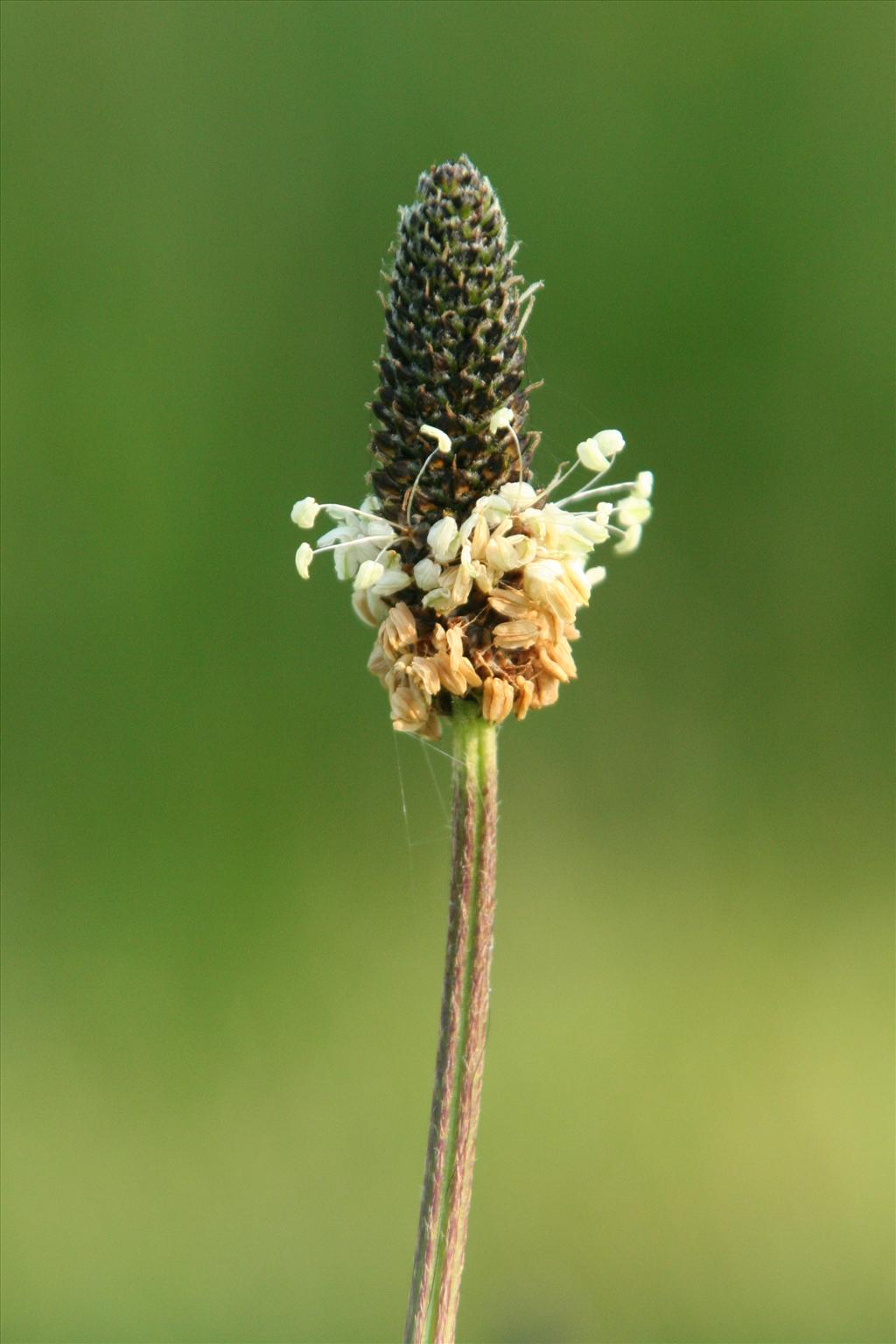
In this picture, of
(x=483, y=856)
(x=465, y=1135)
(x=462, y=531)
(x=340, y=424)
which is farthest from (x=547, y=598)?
(x=340, y=424)

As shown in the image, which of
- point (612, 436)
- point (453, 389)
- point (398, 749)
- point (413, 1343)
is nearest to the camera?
point (413, 1343)

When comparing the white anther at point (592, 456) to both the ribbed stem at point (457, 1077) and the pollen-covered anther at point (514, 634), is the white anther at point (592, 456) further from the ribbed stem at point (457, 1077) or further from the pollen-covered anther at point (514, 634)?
the ribbed stem at point (457, 1077)

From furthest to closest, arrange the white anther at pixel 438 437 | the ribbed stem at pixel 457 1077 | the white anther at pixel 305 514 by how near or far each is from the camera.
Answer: the white anther at pixel 305 514 → the white anther at pixel 438 437 → the ribbed stem at pixel 457 1077

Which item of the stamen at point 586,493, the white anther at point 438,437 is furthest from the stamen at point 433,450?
the stamen at point 586,493

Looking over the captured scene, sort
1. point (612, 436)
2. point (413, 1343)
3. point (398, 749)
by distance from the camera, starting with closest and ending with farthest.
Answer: point (413, 1343)
point (612, 436)
point (398, 749)

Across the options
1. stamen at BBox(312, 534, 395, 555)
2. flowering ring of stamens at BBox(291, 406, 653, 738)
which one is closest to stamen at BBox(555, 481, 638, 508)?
flowering ring of stamens at BBox(291, 406, 653, 738)

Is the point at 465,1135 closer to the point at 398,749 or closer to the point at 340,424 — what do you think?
the point at 398,749

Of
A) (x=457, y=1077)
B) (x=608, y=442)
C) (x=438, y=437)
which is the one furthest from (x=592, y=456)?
(x=457, y=1077)

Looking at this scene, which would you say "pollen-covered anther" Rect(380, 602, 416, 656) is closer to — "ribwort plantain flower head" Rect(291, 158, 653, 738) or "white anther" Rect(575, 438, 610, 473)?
"ribwort plantain flower head" Rect(291, 158, 653, 738)
